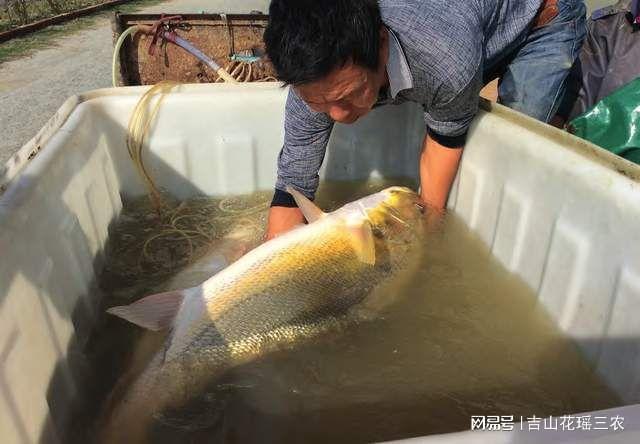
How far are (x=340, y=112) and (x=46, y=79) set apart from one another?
475cm

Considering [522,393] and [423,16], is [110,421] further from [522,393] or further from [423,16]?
[423,16]

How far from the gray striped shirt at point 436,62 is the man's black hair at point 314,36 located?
0.72ft

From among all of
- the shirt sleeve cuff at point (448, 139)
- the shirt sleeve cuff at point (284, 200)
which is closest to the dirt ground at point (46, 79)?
the shirt sleeve cuff at point (284, 200)

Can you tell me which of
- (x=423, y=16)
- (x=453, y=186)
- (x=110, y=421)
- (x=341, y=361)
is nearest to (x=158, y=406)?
(x=110, y=421)

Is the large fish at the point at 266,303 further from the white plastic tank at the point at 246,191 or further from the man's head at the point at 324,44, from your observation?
the man's head at the point at 324,44

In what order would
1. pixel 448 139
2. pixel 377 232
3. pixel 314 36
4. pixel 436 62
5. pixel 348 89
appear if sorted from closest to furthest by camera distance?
pixel 314 36 → pixel 348 89 → pixel 436 62 → pixel 377 232 → pixel 448 139

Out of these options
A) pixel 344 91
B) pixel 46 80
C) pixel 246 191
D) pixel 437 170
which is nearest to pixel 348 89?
pixel 344 91

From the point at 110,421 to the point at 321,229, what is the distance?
810mm

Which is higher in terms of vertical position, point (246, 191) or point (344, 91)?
point (344, 91)

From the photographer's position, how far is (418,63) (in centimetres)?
168

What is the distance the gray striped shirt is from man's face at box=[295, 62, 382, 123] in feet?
0.39

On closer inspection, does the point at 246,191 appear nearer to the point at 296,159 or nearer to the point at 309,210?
the point at 296,159

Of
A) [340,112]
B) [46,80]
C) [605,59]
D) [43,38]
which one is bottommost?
[46,80]

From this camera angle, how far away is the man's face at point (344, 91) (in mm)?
1474
